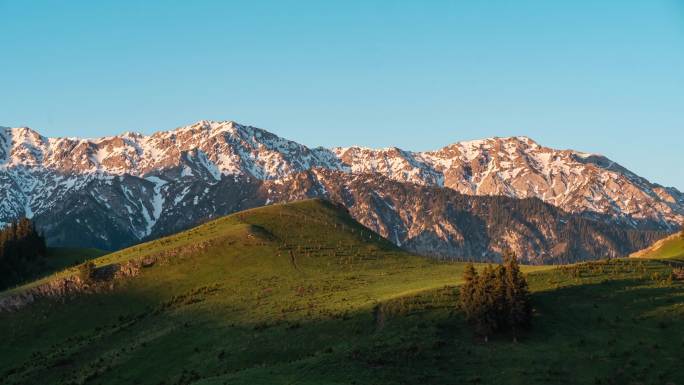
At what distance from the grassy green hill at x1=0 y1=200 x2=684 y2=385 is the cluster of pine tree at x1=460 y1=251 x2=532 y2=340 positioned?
194 cm

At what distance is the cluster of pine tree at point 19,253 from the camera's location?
531ft

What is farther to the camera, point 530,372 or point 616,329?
point 616,329

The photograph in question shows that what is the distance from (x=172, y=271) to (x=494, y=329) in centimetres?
7027

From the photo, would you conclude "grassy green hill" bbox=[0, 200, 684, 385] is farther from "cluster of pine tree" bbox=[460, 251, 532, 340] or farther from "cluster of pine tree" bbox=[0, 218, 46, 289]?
"cluster of pine tree" bbox=[0, 218, 46, 289]

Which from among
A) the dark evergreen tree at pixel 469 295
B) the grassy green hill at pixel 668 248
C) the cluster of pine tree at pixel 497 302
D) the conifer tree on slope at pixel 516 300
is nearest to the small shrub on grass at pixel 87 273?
the dark evergreen tree at pixel 469 295

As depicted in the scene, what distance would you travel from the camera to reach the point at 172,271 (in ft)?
434

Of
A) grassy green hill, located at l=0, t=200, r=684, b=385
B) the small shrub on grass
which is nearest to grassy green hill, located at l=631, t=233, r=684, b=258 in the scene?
grassy green hill, located at l=0, t=200, r=684, b=385

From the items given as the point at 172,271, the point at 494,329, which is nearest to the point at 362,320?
the point at 494,329

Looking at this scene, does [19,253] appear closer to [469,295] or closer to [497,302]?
[469,295]

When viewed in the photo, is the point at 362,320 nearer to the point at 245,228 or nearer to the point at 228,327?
the point at 228,327

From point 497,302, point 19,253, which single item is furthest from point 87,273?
point 497,302

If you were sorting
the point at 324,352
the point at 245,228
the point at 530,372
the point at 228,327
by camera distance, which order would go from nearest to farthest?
the point at 530,372
the point at 324,352
the point at 228,327
the point at 245,228

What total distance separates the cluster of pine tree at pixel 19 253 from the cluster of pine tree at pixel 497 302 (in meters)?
113

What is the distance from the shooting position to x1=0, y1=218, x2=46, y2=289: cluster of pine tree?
161750mm
